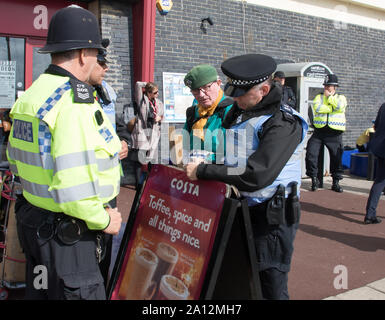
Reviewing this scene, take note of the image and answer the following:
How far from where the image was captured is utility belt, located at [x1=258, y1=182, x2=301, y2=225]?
242 cm

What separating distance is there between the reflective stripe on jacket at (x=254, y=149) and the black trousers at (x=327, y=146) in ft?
18.6

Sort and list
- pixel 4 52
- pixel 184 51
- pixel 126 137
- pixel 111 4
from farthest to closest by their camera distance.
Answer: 1. pixel 184 51
2. pixel 111 4
3. pixel 4 52
4. pixel 126 137

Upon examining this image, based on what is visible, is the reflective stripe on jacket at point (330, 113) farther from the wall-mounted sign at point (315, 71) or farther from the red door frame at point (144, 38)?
the red door frame at point (144, 38)

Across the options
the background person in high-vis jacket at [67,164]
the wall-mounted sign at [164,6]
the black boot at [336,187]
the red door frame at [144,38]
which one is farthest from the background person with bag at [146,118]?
the background person in high-vis jacket at [67,164]

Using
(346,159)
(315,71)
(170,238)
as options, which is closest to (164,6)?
(315,71)

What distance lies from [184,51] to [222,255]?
7.00 m

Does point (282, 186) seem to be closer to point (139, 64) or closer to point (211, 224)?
point (211, 224)

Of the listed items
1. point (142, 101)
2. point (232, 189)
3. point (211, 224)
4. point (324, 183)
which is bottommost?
point (324, 183)

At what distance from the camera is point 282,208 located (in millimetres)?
2428

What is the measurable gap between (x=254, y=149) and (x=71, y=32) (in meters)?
1.24

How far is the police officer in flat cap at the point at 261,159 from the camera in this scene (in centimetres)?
235

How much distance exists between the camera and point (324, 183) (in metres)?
8.98

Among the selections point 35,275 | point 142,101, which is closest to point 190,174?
point 35,275

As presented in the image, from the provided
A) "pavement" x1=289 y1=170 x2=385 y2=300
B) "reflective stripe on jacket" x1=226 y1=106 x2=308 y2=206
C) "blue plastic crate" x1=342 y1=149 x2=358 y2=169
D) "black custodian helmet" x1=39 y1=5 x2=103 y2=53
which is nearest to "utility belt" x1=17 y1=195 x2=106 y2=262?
"black custodian helmet" x1=39 y1=5 x2=103 y2=53
